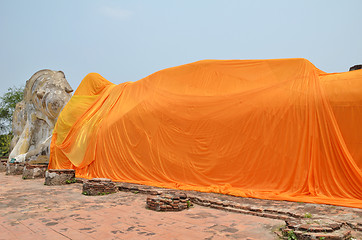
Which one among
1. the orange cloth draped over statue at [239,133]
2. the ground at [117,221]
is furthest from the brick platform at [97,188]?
the orange cloth draped over statue at [239,133]

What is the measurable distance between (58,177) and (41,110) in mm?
7344

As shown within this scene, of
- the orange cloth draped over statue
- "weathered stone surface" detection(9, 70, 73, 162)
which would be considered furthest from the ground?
"weathered stone surface" detection(9, 70, 73, 162)

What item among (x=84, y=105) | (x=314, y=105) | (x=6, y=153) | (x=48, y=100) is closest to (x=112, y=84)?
(x=84, y=105)

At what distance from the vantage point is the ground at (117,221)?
359cm

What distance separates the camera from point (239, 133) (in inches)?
273

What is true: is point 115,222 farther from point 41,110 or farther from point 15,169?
point 41,110

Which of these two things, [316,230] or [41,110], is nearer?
[316,230]

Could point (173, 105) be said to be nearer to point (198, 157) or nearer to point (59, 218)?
point (198, 157)

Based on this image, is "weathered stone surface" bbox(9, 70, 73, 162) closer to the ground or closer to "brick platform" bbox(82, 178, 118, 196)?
"brick platform" bbox(82, 178, 118, 196)

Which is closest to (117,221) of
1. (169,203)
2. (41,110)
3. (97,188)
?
(169,203)

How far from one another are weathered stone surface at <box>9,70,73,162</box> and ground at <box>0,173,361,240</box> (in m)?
8.54

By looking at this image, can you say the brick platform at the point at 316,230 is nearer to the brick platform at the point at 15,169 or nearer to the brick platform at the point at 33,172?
the brick platform at the point at 33,172

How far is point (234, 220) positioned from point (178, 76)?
546 centimetres

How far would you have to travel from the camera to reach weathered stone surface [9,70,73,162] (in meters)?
13.9
